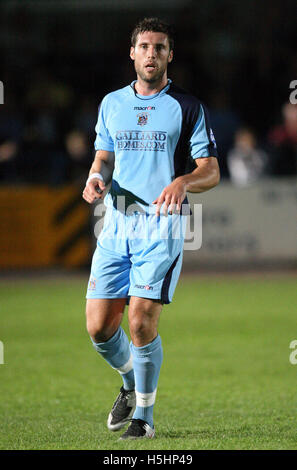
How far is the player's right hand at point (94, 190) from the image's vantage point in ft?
18.9

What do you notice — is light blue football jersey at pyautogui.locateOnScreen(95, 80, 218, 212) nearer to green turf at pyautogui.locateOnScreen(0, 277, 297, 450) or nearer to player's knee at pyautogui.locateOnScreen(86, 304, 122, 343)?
player's knee at pyautogui.locateOnScreen(86, 304, 122, 343)

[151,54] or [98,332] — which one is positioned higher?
[151,54]

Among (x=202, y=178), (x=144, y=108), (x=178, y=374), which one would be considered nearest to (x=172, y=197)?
(x=202, y=178)

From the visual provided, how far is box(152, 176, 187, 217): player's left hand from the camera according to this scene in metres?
5.52

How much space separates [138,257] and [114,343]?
0.69m

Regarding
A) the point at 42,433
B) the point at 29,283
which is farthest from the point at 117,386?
the point at 29,283

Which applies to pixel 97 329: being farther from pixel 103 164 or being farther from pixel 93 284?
pixel 103 164

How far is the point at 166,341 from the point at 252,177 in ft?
22.7

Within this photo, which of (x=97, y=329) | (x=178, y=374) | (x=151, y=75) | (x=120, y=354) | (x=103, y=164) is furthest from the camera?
(x=178, y=374)

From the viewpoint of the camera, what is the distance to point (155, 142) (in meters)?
5.83

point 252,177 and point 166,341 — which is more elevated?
point 252,177

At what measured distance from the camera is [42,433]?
588 cm
